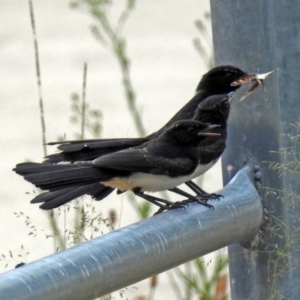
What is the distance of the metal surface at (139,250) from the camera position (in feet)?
5.31

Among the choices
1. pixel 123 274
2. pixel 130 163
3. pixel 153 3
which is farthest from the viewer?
pixel 153 3

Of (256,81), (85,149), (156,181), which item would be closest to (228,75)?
(156,181)

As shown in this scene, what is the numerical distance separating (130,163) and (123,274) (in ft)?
4.97

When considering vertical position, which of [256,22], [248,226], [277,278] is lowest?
[277,278]

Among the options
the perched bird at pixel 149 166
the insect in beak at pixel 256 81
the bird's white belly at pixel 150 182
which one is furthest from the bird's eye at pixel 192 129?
the insect in beak at pixel 256 81

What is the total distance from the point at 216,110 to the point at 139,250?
2.19 meters

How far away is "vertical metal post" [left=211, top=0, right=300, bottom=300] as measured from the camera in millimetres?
2602

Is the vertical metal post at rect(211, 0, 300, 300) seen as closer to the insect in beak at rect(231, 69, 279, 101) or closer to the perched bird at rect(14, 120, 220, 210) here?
the insect in beak at rect(231, 69, 279, 101)

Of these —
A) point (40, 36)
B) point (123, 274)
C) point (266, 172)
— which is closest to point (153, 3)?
point (40, 36)

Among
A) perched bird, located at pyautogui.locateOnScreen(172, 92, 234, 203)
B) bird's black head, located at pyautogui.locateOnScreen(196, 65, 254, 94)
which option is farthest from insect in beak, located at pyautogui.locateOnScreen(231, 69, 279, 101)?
bird's black head, located at pyautogui.locateOnScreen(196, 65, 254, 94)

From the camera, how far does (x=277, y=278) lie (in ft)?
8.74

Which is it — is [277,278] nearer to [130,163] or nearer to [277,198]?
[277,198]

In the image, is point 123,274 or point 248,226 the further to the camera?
point 248,226

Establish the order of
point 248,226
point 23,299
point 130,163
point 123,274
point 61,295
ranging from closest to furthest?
point 23,299
point 61,295
point 123,274
point 248,226
point 130,163
